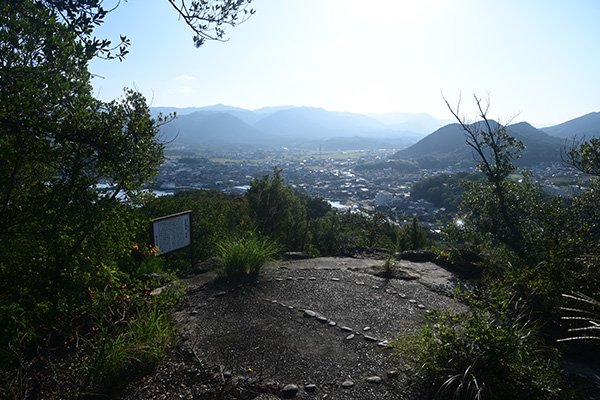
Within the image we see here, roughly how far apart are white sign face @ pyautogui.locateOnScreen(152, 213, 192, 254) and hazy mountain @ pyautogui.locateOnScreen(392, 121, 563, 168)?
133 ft

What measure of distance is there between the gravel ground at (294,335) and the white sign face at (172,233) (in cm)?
104

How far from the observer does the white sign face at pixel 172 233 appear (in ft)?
20.7

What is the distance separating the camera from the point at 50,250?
3.49m

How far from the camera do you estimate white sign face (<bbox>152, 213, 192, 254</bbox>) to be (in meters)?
6.31

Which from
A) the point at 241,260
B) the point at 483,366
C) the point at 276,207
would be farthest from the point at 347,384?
the point at 276,207

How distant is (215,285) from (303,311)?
1772 mm

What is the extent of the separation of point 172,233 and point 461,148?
350 ft

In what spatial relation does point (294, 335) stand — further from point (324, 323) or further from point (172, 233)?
point (172, 233)

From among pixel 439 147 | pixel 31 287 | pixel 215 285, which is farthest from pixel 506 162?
pixel 439 147

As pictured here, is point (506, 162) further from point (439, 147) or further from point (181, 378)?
point (439, 147)

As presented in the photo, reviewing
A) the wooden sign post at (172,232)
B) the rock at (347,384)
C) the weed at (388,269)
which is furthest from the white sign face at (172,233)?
the rock at (347,384)

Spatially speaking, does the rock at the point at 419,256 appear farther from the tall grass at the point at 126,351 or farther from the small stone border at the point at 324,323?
the tall grass at the point at 126,351

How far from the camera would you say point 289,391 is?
2.85 meters

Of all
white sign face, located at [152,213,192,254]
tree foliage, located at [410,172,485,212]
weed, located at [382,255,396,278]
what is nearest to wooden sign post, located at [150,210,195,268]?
white sign face, located at [152,213,192,254]
